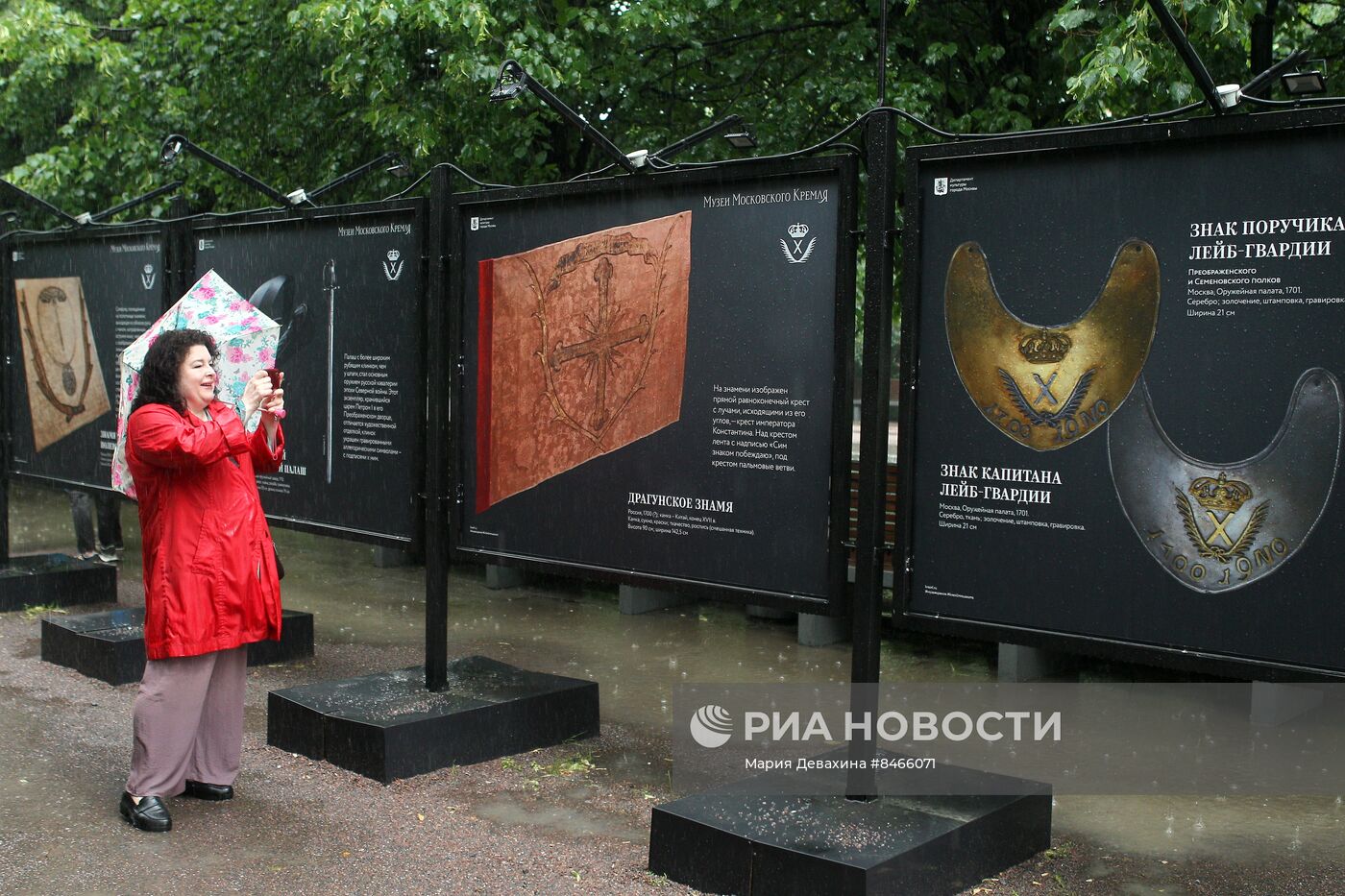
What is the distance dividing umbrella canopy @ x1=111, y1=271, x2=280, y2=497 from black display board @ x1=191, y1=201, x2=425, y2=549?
0.78 metres

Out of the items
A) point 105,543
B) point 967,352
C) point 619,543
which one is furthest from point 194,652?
point 105,543

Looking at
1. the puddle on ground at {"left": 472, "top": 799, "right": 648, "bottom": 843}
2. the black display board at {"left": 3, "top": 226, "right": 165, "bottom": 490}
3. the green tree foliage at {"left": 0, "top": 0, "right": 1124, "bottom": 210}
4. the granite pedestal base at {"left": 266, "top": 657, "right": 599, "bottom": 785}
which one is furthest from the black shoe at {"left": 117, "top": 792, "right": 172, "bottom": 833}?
the green tree foliage at {"left": 0, "top": 0, "right": 1124, "bottom": 210}

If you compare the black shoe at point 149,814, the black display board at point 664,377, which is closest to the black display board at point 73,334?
the black display board at point 664,377

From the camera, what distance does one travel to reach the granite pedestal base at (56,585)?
33.0ft

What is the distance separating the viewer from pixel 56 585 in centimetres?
1026

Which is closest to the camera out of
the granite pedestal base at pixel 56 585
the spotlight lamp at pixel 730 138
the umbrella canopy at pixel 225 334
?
the spotlight lamp at pixel 730 138

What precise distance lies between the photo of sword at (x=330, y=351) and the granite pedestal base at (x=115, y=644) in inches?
46.4

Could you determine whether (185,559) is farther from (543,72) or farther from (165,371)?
(543,72)

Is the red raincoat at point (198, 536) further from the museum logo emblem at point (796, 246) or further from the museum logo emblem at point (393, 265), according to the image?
the museum logo emblem at point (796, 246)

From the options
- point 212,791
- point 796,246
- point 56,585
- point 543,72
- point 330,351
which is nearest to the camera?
point 796,246

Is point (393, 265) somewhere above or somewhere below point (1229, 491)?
above

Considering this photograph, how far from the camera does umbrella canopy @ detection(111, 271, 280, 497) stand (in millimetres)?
6312

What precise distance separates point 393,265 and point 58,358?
4.26 m

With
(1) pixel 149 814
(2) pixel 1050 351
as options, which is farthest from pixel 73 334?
(2) pixel 1050 351
